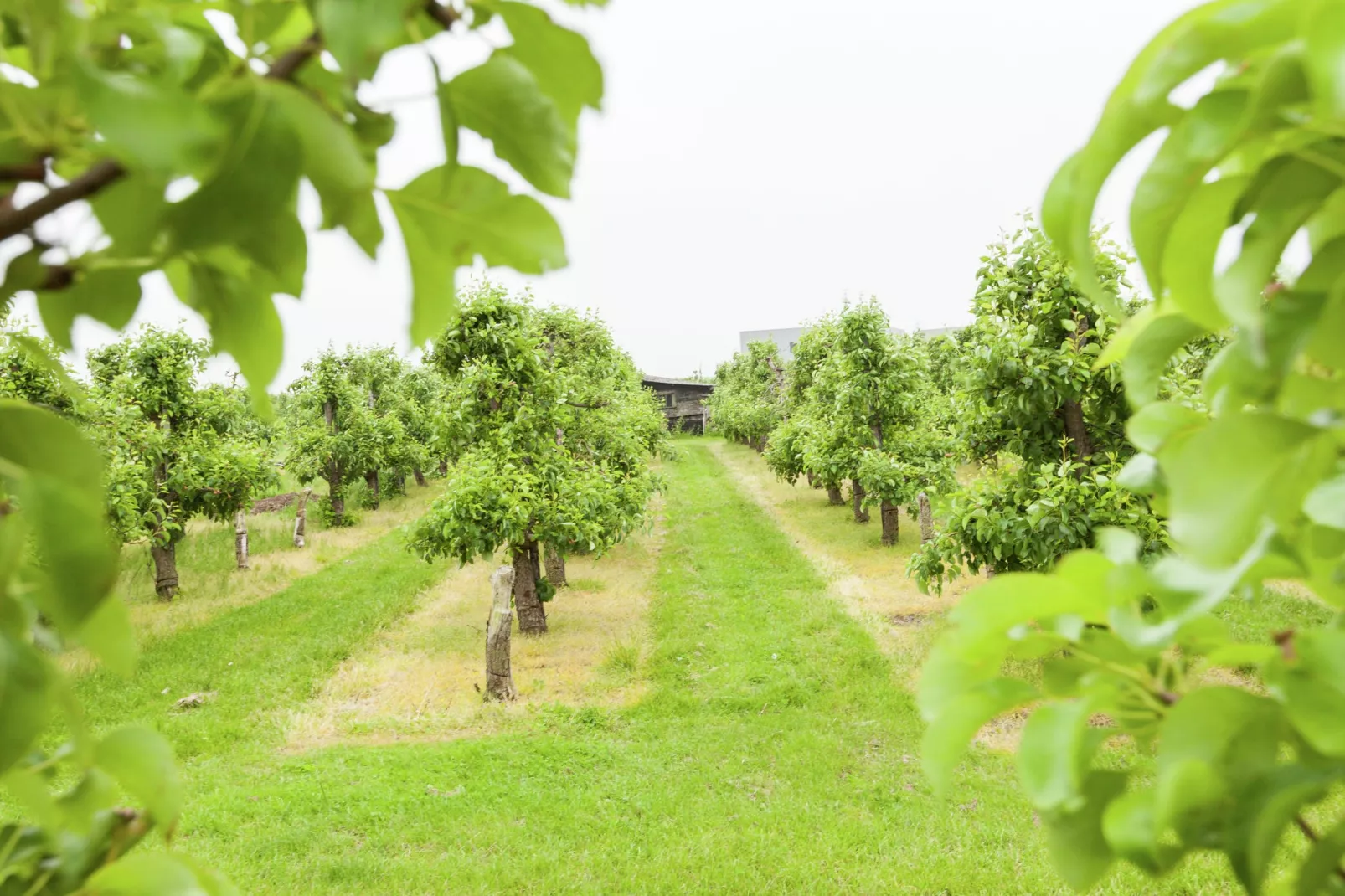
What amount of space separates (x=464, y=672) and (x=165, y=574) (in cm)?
732

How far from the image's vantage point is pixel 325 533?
1911 cm

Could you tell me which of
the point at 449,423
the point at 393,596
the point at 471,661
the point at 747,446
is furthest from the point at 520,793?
the point at 747,446

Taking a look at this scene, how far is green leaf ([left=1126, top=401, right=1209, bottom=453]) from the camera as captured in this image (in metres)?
0.55

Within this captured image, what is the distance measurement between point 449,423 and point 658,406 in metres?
18.7

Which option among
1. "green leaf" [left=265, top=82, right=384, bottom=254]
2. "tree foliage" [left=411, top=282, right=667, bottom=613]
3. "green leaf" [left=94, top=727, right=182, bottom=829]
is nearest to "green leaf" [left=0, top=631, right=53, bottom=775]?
"green leaf" [left=94, top=727, right=182, bottom=829]

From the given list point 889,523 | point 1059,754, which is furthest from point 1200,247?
point 889,523

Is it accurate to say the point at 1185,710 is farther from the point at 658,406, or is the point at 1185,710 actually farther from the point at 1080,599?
the point at 658,406

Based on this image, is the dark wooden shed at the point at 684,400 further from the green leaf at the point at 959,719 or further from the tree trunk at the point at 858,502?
the green leaf at the point at 959,719

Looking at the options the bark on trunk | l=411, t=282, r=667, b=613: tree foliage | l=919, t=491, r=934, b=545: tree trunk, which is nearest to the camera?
l=411, t=282, r=667, b=613: tree foliage

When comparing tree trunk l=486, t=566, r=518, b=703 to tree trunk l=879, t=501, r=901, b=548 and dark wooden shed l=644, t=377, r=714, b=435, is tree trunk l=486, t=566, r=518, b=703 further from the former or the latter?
dark wooden shed l=644, t=377, r=714, b=435

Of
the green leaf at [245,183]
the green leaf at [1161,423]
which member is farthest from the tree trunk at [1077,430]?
the green leaf at [245,183]

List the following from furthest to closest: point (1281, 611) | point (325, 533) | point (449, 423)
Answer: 1. point (325, 533)
2. point (449, 423)
3. point (1281, 611)

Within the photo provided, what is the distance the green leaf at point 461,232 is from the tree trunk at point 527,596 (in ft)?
33.1

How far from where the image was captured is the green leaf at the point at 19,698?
37 cm
